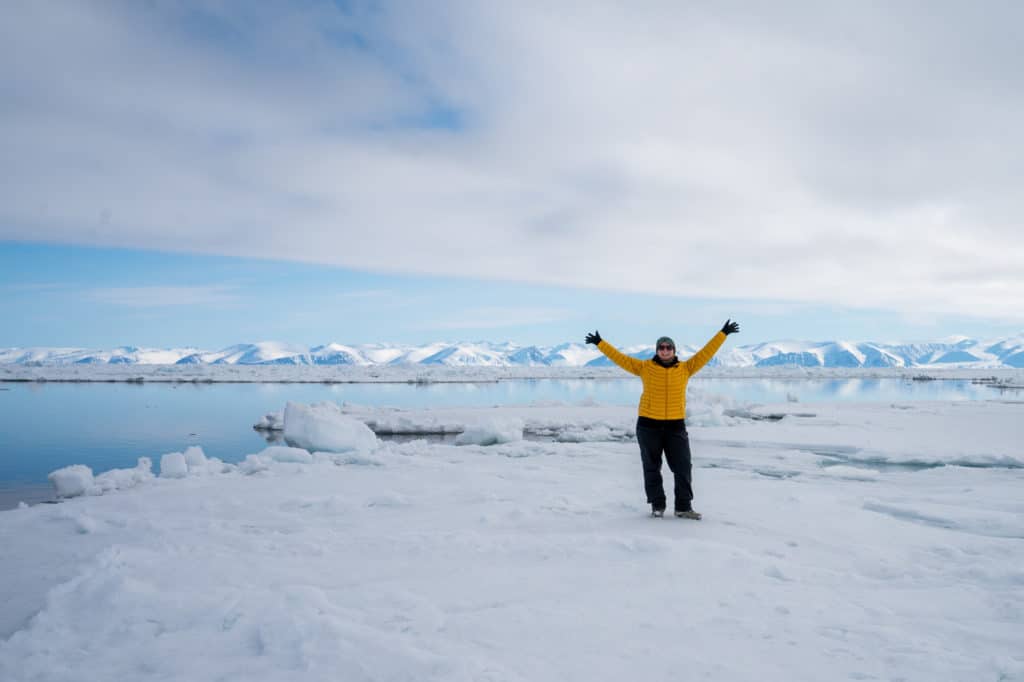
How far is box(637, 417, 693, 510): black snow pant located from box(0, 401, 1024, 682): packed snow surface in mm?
234

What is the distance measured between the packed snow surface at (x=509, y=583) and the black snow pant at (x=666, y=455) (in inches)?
9.2

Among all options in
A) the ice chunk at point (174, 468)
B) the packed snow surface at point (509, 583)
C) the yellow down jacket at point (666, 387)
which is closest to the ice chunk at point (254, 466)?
the ice chunk at point (174, 468)

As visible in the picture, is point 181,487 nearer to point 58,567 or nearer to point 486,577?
point 58,567

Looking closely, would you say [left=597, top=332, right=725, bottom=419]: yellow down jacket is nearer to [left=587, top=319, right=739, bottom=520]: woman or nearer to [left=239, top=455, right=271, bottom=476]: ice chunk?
[left=587, top=319, right=739, bottom=520]: woman

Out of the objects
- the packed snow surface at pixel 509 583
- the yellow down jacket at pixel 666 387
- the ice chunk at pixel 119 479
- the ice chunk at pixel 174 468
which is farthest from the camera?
the ice chunk at pixel 174 468

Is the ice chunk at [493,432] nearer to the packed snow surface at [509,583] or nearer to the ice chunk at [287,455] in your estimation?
the ice chunk at [287,455]

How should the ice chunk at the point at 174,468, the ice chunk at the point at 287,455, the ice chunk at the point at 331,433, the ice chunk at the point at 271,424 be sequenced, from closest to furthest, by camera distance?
the ice chunk at the point at 174,468 → the ice chunk at the point at 287,455 → the ice chunk at the point at 331,433 → the ice chunk at the point at 271,424

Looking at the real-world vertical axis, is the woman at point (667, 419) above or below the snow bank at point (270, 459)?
above

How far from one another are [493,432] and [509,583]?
9606 mm

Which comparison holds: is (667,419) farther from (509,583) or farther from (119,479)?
(119,479)

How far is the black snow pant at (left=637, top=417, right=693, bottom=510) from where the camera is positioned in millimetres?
4945

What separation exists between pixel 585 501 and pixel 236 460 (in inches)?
387

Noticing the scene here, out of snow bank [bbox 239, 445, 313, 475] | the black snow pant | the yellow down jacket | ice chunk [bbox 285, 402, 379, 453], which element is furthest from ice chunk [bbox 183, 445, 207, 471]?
the yellow down jacket

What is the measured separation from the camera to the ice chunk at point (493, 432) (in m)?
13.0
